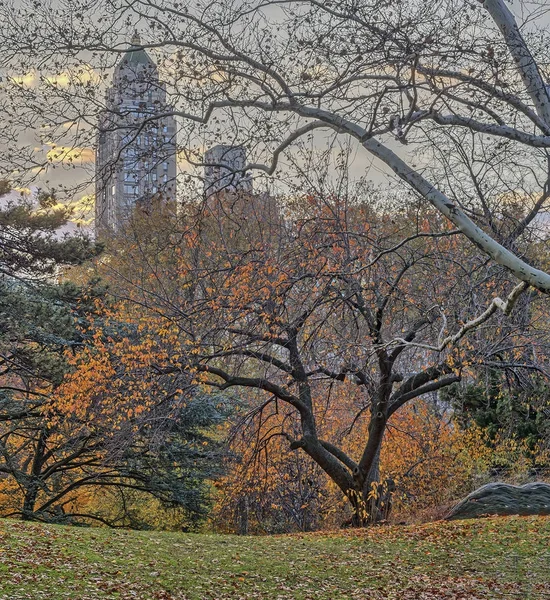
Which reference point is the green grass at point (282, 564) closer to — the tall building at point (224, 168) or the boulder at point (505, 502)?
the boulder at point (505, 502)

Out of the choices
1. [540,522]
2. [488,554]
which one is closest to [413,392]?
[540,522]

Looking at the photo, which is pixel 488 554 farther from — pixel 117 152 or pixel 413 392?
pixel 117 152

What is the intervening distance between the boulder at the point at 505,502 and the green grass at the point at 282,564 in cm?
105

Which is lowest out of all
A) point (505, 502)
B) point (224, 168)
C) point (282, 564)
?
point (282, 564)

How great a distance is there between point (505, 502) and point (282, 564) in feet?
18.0

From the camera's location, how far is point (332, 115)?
6.92 m

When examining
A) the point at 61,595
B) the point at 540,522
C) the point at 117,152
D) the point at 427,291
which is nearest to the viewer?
the point at 61,595

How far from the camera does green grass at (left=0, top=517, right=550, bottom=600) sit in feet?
25.0

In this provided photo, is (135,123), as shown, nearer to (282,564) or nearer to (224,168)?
(224,168)

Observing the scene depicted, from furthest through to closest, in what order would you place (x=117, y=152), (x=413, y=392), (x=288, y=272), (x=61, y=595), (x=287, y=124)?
(x=413, y=392), (x=288, y=272), (x=117, y=152), (x=287, y=124), (x=61, y=595)

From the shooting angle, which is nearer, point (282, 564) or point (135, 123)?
point (135, 123)

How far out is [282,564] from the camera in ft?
31.0

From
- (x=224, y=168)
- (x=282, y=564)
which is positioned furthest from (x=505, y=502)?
(x=224, y=168)

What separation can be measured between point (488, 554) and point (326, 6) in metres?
6.93
